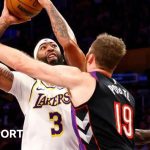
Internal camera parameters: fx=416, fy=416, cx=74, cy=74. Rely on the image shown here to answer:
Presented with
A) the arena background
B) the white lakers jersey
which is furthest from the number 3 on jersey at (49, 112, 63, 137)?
the arena background

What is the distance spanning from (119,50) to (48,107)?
1.02m

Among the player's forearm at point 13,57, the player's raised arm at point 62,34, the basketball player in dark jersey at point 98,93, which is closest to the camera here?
the basketball player in dark jersey at point 98,93

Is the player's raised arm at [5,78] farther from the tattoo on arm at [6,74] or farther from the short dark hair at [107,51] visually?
the short dark hair at [107,51]

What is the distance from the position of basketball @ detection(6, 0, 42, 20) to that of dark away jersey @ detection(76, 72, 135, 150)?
94cm

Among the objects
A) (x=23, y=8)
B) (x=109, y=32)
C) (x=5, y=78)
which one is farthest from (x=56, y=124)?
(x=109, y=32)

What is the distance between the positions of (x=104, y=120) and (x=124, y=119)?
14 centimetres

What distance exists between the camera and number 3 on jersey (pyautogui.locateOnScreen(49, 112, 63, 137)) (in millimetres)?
3125

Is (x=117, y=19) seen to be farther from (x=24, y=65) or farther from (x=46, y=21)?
(x=24, y=65)

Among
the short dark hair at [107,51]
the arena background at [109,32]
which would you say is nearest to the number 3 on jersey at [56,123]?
the short dark hair at [107,51]

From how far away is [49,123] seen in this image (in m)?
3.14

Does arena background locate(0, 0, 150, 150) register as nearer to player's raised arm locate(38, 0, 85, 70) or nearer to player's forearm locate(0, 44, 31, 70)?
player's raised arm locate(38, 0, 85, 70)

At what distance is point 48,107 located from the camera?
10.4ft

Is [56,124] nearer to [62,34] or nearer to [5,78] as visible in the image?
[5,78]

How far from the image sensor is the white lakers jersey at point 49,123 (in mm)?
3115
